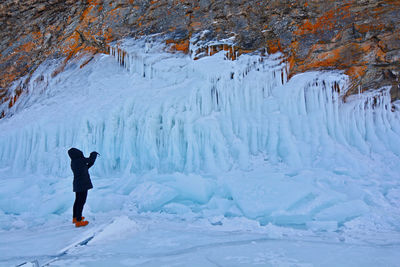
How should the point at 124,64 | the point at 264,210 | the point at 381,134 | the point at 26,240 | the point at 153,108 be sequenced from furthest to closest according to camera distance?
the point at 124,64 < the point at 153,108 < the point at 381,134 < the point at 264,210 < the point at 26,240

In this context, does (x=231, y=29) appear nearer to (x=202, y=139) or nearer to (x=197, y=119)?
(x=197, y=119)

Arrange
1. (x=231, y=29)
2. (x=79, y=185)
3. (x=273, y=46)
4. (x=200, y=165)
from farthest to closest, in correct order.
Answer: (x=231, y=29), (x=273, y=46), (x=200, y=165), (x=79, y=185)

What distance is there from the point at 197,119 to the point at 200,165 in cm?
101

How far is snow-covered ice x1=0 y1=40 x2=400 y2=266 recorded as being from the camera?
2.67m

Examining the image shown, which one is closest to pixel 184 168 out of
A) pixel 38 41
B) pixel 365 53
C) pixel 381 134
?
pixel 381 134

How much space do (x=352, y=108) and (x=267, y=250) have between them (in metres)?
4.66

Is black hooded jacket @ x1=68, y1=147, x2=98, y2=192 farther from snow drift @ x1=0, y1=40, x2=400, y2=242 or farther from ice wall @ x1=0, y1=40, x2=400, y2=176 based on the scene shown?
ice wall @ x1=0, y1=40, x2=400, y2=176

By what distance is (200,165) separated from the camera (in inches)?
232

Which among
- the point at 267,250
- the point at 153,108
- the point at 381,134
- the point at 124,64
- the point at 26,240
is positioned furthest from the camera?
the point at 124,64

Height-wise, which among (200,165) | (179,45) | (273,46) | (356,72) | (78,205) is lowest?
(78,205)

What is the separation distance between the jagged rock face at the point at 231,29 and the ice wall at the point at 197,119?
347mm

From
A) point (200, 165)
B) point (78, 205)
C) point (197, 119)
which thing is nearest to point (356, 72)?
point (197, 119)

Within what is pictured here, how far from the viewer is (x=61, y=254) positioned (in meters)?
2.47

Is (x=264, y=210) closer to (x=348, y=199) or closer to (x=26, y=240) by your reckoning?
(x=348, y=199)
